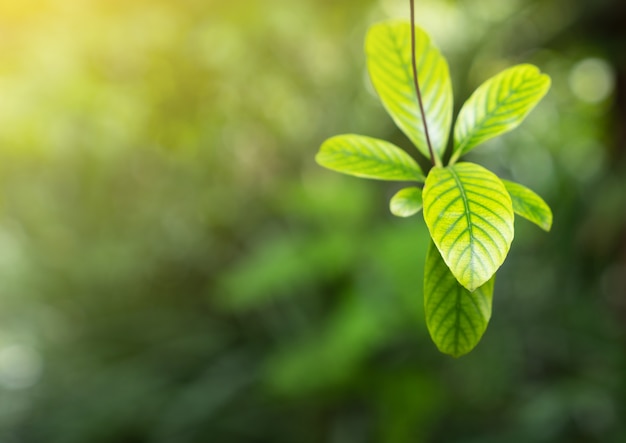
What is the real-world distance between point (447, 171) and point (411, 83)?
0.09 m

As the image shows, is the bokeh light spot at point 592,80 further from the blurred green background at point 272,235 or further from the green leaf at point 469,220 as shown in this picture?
the green leaf at point 469,220

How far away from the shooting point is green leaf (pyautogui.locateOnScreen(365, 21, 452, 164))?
42cm

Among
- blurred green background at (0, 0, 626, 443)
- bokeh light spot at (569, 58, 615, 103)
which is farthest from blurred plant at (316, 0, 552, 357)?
bokeh light spot at (569, 58, 615, 103)

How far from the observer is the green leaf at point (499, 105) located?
0.40 meters

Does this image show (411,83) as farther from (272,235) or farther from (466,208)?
(272,235)

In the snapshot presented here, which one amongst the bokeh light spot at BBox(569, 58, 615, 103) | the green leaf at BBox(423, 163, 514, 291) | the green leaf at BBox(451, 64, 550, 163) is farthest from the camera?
the bokeh light spot at BBox(569, 58, 615, 103)

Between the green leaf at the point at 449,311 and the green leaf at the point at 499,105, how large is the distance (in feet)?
0.28

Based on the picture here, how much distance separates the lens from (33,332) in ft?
11.1

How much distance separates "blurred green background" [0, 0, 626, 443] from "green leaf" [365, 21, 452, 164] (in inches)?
50.8

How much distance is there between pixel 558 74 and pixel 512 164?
47 centimetres

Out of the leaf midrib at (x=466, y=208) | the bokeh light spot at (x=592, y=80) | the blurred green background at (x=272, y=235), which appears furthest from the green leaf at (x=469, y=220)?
the bokeh light spot at (x=592, y=80)

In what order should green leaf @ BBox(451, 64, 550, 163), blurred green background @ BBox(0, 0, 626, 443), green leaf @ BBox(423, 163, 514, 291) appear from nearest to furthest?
1. green leaf @ BBox(423, 163, 514, 291)
2. green leaf @ BBox(451, 64, 550, 163)
3. blurred green background @ BBox(0, 0, 626, 443)

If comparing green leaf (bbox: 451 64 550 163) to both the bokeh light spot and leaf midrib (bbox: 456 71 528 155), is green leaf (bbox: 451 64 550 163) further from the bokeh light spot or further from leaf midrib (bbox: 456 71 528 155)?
the bokeh light spot

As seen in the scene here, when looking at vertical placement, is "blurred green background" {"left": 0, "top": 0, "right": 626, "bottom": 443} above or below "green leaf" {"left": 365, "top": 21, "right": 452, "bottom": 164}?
above
